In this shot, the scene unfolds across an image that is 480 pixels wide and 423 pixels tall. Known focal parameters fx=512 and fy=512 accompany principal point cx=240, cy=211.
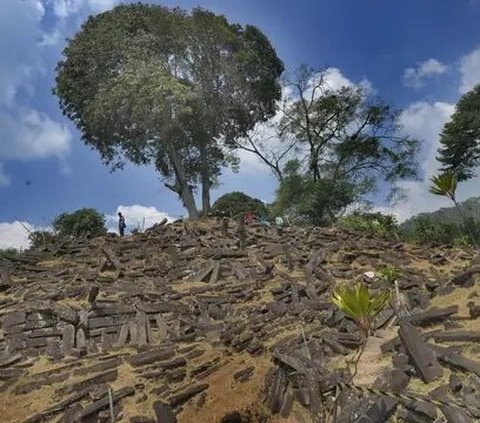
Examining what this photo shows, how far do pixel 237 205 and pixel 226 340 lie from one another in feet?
54.5

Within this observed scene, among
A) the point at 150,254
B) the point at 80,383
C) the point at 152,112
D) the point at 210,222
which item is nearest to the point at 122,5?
the point at 152,112

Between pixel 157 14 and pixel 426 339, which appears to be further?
pixel 157 14

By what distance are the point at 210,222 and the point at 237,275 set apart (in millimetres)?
6532

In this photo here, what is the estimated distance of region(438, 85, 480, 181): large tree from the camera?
29.2m

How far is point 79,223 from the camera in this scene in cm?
2269

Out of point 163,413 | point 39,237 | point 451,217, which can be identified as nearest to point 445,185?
point 163,413

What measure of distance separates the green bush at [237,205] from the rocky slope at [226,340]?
10165mm

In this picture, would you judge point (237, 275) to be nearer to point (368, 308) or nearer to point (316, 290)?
point (316, 290)

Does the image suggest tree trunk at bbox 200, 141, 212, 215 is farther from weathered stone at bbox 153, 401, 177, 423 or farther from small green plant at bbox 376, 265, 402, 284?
weathered stone at bbox 153, 401, 177, 423

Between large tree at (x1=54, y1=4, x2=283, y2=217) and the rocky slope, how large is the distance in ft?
36.2

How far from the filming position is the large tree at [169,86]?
80.5ft

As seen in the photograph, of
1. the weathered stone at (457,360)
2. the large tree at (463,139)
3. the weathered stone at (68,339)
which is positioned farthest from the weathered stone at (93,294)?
the large tree at (463,139)

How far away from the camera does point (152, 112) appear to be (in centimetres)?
2408

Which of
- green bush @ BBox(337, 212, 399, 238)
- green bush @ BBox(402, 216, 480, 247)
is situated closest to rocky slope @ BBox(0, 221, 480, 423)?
green bush @ BBox(337, 212, 399, 238)
